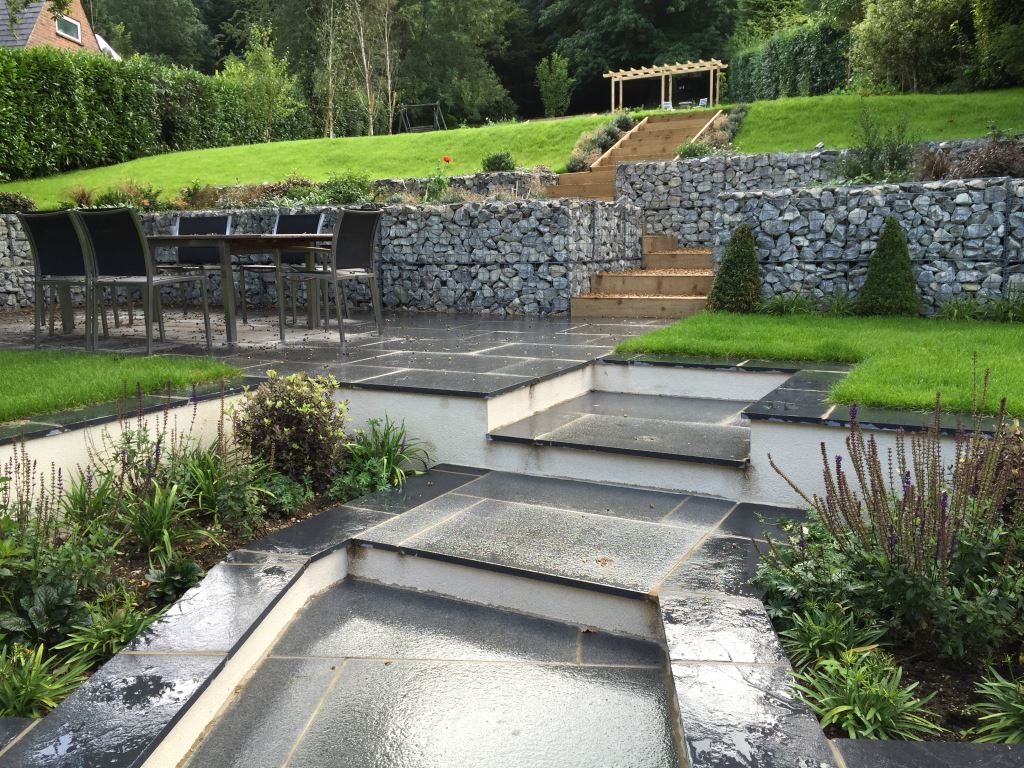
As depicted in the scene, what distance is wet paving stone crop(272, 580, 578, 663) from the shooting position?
255cm

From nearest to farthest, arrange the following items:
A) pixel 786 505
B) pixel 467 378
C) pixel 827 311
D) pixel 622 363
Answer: pixel 786 505, pixel 467 378, pixel 622 363, pixel 827 311

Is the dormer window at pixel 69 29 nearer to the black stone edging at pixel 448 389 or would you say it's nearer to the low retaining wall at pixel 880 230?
the low retaining wall at pixel 880 230

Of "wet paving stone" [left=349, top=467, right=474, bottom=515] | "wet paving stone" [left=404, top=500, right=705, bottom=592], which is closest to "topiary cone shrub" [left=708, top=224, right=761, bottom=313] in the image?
"wet paving stone" [left=349, top=467, right=474, bottom=515]

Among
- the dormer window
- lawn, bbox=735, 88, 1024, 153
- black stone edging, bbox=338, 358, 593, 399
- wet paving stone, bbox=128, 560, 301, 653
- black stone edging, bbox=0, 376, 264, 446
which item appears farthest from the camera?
the dormer window

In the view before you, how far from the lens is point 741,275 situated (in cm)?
716

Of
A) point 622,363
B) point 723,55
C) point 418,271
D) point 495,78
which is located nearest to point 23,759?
point 622,363

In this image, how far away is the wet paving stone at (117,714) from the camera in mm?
1863

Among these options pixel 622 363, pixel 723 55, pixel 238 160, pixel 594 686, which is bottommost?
pixel 594 686

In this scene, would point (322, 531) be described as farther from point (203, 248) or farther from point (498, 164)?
point (498, 164)

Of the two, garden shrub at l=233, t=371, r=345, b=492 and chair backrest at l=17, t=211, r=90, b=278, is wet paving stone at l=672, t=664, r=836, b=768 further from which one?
chair backrest at l=17, t=211, r=90, b=278

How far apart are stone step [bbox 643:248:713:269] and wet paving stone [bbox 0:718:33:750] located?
847 centimetres

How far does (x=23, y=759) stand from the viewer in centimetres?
186

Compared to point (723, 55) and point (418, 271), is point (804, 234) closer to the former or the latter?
point (418, 271)

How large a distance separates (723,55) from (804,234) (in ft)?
71.7
